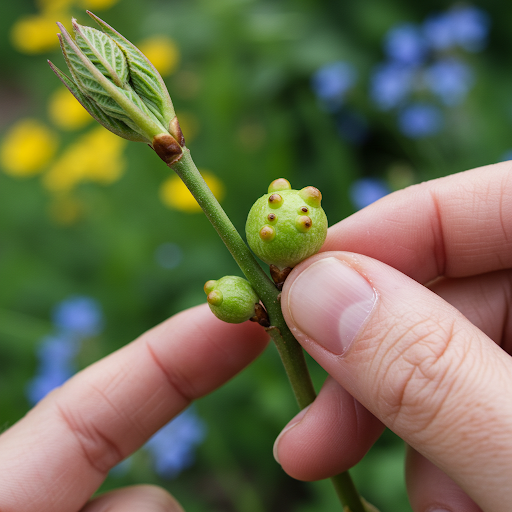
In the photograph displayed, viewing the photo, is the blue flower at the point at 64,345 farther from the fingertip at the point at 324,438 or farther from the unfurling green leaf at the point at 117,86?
the unfurling green leaf at the point at 117,86

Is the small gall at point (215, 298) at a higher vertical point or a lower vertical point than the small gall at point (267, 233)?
lower

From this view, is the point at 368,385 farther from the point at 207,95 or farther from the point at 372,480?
the point at 207,95

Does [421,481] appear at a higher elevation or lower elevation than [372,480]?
higher

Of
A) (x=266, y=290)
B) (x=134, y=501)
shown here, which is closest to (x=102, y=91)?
(x=266, y=290)

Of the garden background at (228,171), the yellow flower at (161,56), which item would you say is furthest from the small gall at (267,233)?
the yellow flower at (161,56)

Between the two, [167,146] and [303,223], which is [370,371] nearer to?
[303,223]

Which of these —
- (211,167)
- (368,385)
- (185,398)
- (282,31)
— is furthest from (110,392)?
(282,31)

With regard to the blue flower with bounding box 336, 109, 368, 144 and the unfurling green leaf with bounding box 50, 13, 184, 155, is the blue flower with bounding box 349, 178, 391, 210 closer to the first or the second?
the blue flower with bounding box 336, 109, 368, 144
